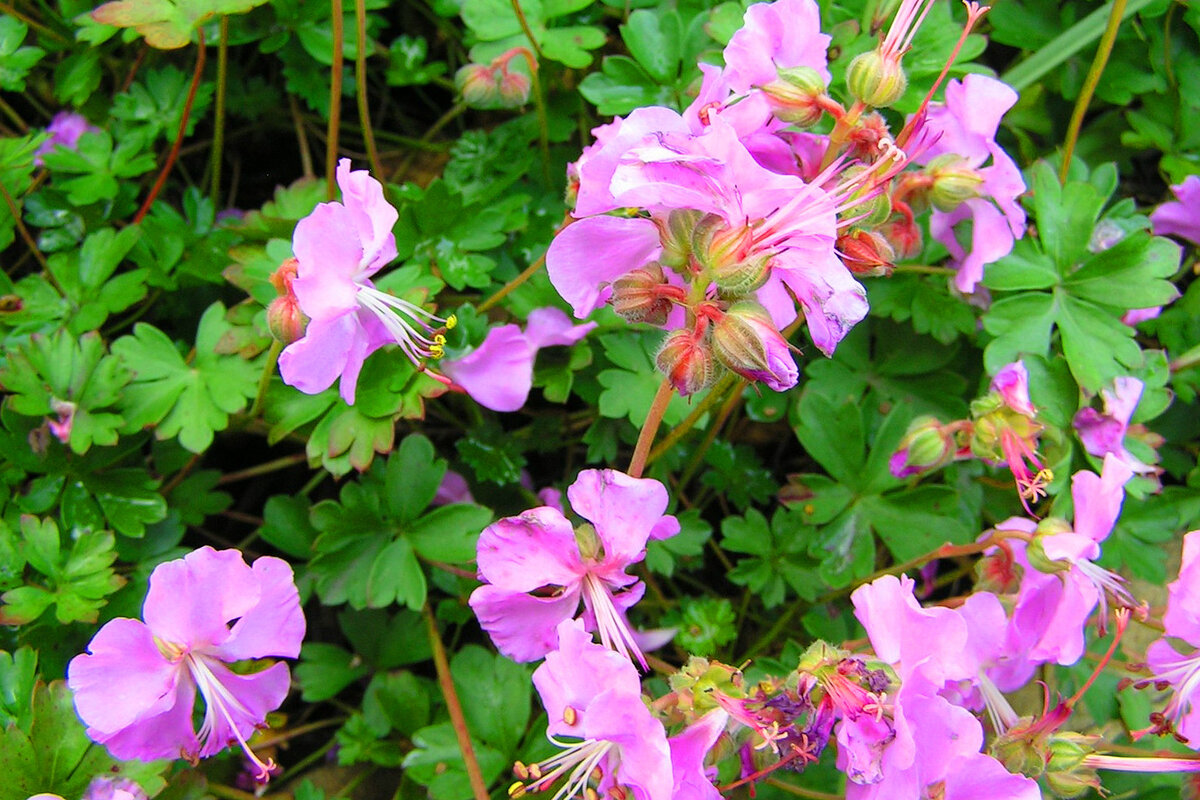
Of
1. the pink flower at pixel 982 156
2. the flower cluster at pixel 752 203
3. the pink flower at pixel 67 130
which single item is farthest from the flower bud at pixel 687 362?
the pink flower at pixel 67 130

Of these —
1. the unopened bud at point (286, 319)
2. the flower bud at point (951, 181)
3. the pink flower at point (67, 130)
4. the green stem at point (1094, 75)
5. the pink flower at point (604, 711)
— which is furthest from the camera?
the pink flower at point (67, 130)

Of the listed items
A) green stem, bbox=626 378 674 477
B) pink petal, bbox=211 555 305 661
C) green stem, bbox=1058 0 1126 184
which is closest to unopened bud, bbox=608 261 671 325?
green stem, bbox=626 378 674 477

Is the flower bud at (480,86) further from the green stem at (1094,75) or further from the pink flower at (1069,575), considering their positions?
the pink flower at (1069,575)

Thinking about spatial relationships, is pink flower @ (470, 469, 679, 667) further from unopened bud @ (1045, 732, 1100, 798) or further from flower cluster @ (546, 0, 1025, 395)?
unopened bud @ (1045, 732, 1100, 798)

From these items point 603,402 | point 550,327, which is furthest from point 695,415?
point 550,327

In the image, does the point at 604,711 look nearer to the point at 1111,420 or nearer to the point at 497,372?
the point at 497,372

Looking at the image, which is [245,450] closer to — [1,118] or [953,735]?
[1,118]

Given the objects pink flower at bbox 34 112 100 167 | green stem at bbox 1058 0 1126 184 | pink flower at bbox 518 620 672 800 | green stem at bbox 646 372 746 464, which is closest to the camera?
pink flower at bbox 518 620 672 800
